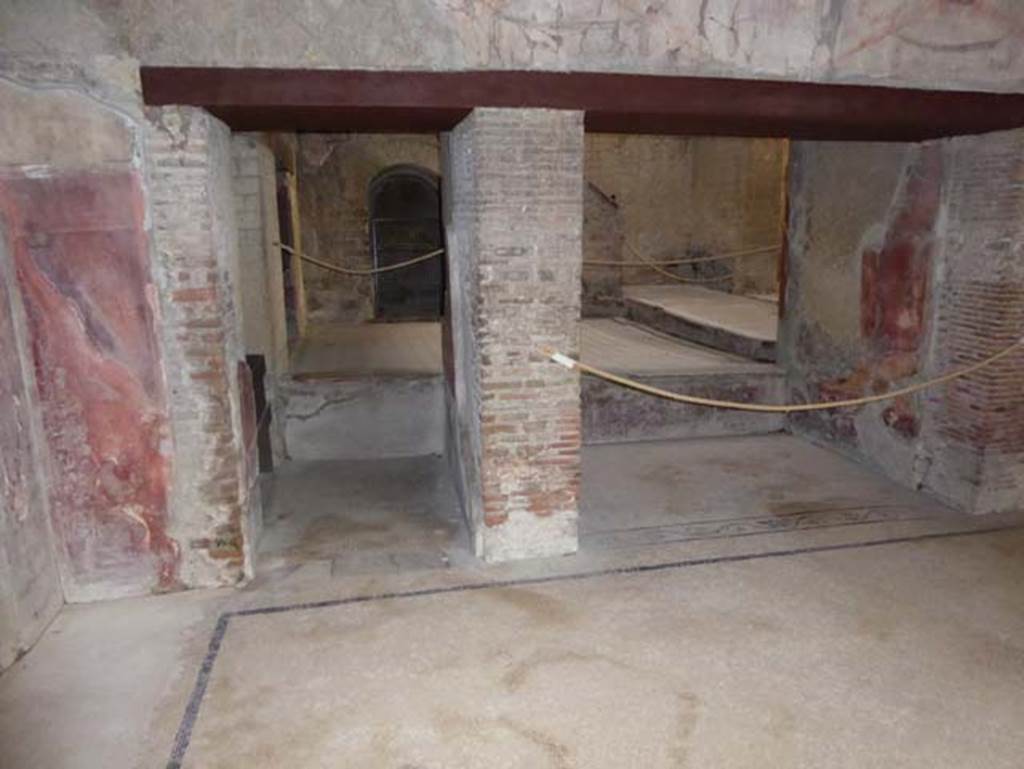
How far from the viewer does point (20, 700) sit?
10.6ft

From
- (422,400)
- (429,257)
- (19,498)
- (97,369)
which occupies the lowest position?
(422,400)

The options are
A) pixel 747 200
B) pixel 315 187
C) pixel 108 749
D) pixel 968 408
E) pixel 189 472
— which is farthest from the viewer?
pixel 747 200

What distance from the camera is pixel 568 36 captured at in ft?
12.3

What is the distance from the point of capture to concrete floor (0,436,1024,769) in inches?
116

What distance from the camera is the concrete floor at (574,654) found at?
2.94m

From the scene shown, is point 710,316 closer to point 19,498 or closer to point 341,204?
point 341,204

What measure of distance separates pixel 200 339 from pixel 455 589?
6.08ft

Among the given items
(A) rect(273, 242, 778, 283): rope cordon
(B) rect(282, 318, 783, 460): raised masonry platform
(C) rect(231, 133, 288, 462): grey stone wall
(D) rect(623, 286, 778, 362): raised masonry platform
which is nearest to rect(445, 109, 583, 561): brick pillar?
(B) rect(282, 318, 783, 460): raised masonry platform

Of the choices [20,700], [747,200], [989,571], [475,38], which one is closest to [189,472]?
[20,700]

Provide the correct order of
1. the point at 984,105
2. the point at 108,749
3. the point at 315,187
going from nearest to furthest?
the point at 108,749, the point at 984,105, the point at 315,187

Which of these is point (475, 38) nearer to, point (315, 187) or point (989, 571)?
point (989, 571)

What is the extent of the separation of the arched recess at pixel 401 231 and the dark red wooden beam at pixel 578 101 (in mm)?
6506

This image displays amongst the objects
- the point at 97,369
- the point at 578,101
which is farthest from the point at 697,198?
the point at 97,369

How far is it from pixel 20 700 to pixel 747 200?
1222 cm
